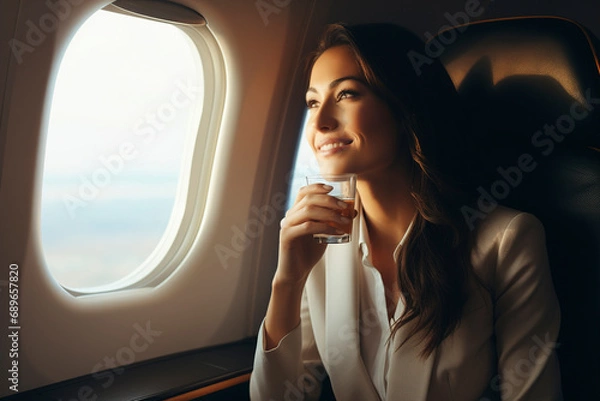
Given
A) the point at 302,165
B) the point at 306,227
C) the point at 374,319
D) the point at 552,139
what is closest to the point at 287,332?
the point at 374,319

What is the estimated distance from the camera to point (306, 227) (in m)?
1.31

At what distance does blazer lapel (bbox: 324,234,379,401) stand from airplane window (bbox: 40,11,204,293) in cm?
75

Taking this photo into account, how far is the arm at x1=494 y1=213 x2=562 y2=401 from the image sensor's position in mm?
1235

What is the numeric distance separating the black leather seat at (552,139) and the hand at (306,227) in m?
0.42

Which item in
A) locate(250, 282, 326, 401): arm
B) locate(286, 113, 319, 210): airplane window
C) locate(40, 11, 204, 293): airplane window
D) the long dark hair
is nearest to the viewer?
the long dark hair

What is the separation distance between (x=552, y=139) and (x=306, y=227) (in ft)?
2.04

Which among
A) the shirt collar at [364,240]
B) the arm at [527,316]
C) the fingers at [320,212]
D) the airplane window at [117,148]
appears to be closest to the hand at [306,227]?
the fingers at [320,212]

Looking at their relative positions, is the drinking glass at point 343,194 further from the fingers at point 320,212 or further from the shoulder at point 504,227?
the shoulder at point 504,227

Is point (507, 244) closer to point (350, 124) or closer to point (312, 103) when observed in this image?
point (350, 124)

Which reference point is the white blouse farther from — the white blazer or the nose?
the nose

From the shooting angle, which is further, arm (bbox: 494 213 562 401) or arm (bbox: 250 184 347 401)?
Answer: arm (bbox: 250 184 347 401)

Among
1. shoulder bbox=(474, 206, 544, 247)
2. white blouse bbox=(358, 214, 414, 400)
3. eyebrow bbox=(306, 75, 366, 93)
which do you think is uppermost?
eyebrow bbox=(306, 75, 366, 93)

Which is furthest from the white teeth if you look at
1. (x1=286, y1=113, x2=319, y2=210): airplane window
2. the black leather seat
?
(x1=286, y1=113, x2=319, y2=210): airplane window

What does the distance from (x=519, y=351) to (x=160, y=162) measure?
1292mm
